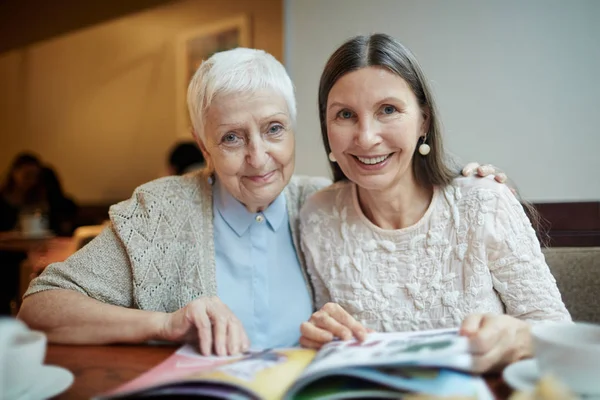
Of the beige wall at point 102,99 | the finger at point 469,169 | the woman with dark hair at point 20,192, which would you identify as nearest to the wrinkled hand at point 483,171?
the finger at point 469,169

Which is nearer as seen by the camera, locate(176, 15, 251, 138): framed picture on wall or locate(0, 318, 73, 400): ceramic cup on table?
locate(0, 318, 73, 400): ceramic cup on table

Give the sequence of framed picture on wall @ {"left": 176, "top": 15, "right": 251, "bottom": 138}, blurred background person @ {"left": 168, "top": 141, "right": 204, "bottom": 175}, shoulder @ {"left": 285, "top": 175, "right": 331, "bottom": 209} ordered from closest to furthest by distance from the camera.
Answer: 1. shoulder @ {"left": 285, "top": 175, "right": 331, "bottom": 209}
2. framed picture on wall @ {"left": 176, "top": 15, "right": 251, "bottom": 138}
3. blurred background person @ {"left": 168, "top": 141, "right": 204, "bottom": 175}

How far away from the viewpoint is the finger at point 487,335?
25.0 inches

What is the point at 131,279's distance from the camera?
117 centimetres

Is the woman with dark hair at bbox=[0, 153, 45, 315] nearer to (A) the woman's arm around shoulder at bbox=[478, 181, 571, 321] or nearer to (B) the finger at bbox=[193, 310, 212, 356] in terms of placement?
(B) the finger at bbox=[193, 310, 212, 356]

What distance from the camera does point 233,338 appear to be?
0.82 meters

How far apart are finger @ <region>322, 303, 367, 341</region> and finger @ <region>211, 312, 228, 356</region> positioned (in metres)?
0.17

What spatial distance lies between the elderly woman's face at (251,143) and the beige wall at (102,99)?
92.0 inches

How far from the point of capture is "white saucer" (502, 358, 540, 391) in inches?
22.3

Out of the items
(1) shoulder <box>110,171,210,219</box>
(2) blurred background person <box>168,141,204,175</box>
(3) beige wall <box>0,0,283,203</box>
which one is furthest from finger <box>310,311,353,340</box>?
(3) beige wall <box>0,0,283,203</box>

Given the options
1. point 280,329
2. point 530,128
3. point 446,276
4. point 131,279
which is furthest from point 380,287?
point 530,128

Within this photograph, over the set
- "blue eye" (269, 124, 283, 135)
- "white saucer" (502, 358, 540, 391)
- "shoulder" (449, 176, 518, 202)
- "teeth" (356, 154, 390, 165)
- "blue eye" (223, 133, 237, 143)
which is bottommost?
"white saucer" (502, 358, 540, 391)

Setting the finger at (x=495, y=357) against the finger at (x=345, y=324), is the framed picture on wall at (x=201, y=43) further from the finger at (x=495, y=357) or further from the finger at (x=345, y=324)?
the finger at (x=495, y=357)

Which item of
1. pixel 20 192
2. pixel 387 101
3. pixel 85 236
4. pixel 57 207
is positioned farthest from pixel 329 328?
pixel 20 192
